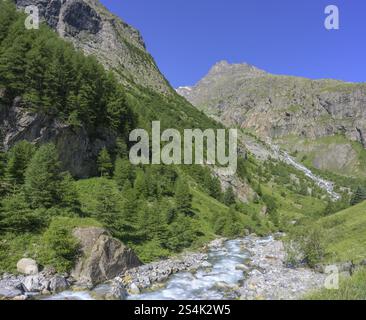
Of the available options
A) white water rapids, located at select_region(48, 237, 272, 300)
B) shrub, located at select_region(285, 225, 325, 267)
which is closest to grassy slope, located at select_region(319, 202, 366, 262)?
shrub, located at select_region(285, 225, 325, 267)

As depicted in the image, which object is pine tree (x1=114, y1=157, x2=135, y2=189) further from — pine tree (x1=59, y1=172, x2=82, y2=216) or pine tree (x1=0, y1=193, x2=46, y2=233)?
pine tree (x1=0, y1=193, x2=46, y2=233)

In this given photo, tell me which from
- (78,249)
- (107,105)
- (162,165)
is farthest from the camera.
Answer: (162,165)

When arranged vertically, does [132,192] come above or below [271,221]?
above

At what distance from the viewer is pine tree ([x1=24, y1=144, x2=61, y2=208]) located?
133 ft

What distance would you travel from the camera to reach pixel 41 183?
134ft

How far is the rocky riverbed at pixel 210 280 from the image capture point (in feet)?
104

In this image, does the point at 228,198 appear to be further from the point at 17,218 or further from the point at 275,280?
the point at 17,218

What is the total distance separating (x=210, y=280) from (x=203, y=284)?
2.08 meters

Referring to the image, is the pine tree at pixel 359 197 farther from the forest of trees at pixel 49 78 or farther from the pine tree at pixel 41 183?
the pine tree at pixel 41 183

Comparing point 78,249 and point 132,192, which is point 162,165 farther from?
point 78,249

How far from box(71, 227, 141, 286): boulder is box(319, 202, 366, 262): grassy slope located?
103 ft
